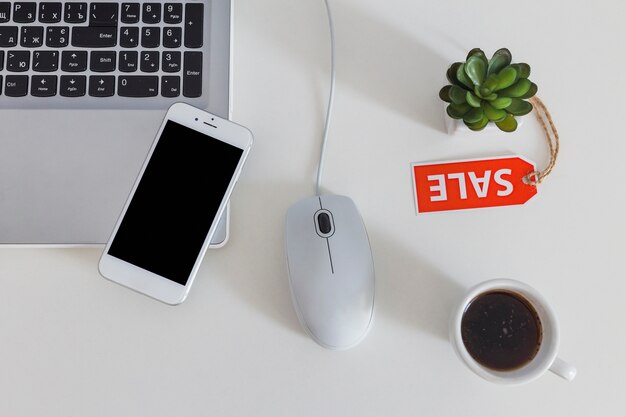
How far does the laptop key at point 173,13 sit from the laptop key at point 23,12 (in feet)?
0.42

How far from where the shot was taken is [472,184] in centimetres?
59

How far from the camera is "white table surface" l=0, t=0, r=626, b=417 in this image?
0.56m

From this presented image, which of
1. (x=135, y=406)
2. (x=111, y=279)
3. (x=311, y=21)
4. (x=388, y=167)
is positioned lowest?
(x=135, y=406)

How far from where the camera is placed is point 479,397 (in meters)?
0.57

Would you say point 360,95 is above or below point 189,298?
above

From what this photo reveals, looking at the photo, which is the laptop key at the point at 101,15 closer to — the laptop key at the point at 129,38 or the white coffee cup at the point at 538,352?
the laptop key at the point at 129,38

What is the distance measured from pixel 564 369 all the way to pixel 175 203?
38 centimetres

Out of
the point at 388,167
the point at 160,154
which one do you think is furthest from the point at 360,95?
the point at 160,154

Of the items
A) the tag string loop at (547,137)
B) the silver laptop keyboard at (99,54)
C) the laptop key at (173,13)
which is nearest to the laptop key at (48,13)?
the silver laptop keyboard at (99,54)

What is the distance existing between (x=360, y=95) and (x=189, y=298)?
27 centimetres

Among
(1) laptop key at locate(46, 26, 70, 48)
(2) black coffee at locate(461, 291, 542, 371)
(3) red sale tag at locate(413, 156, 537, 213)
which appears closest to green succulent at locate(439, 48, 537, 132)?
(3) red sale tag at locate(413, 156, 537, 213)

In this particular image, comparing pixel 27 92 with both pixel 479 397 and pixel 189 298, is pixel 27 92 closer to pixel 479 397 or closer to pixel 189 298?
pixel 189 298

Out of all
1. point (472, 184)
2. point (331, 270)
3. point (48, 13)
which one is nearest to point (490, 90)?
point (472, 184)

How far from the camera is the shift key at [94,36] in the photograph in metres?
0.57
